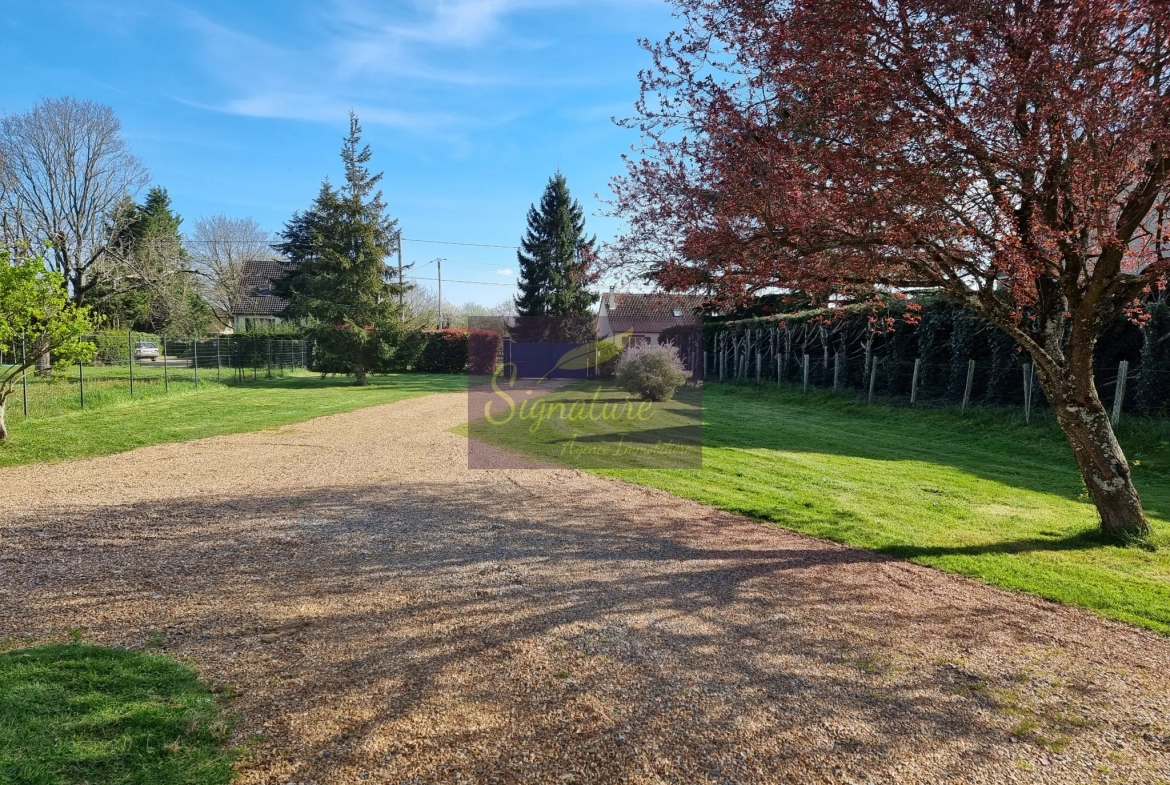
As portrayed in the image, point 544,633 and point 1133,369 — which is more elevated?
point 1133,369

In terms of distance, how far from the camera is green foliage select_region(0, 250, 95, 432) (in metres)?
8.55

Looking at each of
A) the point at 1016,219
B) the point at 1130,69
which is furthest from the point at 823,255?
the point at 1130,69

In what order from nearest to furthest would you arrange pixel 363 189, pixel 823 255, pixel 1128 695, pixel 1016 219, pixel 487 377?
pixel 1128 695 → pixel 1016 219 → pixel 823 255 → pixel 363 189 → pixel 487 377

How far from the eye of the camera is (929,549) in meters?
5.21

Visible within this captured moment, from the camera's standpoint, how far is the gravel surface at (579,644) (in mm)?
2443

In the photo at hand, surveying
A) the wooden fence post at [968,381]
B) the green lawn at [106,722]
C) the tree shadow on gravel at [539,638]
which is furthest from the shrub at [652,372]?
the green lawn at [106,722]

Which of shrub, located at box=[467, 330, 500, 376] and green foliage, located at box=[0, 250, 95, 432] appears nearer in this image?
green foliage, located at box=[0, 250, 95, 432]

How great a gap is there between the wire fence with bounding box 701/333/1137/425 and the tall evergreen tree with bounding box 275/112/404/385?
13.5 m

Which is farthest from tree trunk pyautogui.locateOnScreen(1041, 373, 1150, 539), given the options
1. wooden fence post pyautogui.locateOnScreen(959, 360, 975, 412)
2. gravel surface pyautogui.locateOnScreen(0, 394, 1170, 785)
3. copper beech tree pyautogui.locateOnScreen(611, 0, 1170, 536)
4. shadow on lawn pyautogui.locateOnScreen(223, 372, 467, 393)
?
shadow on lawn pyautogui.locateOnScreen(223, 372, 467, 393)

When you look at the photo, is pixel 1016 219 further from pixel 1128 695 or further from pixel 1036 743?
pixel 1036 743

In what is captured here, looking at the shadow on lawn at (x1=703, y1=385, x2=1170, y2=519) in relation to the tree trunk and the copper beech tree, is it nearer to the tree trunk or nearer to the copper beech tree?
the tree trunk

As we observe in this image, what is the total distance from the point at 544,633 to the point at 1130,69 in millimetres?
4923

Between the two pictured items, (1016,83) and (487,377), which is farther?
(487,377)

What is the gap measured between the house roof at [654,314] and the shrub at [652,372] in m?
1.09
